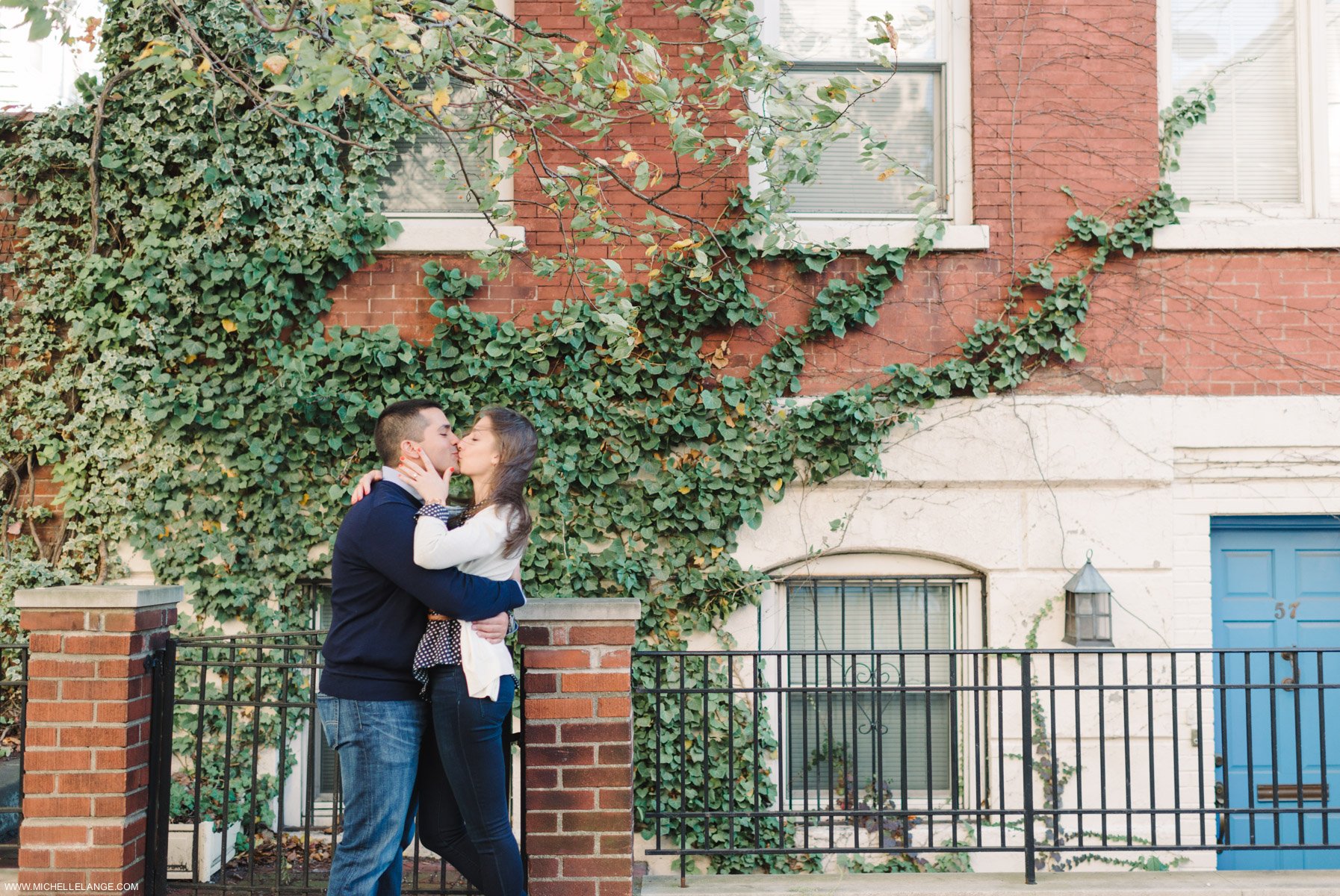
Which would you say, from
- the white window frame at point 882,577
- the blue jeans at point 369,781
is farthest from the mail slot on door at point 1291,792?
the blue jeans at point 369,781

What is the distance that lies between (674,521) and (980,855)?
2.56 metres

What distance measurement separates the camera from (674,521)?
5.88 meters

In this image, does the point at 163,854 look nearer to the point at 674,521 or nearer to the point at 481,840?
the point at 481,840

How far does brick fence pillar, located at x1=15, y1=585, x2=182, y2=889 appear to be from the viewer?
405cm

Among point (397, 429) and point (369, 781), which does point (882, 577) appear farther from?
point (369, 781)

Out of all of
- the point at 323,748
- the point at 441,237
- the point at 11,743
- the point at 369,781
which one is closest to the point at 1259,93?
the point at 441,237

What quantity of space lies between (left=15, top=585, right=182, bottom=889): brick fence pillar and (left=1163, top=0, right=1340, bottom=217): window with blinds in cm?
642

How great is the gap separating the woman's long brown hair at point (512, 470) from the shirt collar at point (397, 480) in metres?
0.27

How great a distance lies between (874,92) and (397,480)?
14.3 feet

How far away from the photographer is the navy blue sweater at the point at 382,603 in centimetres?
324

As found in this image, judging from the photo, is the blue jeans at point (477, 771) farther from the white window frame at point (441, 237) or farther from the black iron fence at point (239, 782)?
A: the white window frame at point (441, 237)

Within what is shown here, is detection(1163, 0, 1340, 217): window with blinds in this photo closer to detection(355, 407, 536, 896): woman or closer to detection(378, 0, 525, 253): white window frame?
detection(378, 0, 525, 253): white window frame

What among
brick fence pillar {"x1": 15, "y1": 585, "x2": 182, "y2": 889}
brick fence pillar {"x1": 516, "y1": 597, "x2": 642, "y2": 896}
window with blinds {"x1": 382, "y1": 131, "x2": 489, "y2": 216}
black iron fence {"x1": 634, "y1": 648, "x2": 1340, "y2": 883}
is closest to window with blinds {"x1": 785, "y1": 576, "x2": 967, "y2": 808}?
black iron fence {"x1": 634, "y1": 648, "x2": 1340, "y2": 883}

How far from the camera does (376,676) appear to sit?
3.30 meters
